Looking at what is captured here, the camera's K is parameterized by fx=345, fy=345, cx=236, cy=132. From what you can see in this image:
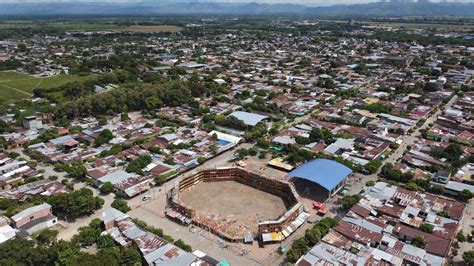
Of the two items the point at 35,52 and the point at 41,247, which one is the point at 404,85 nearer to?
the point at 41,247

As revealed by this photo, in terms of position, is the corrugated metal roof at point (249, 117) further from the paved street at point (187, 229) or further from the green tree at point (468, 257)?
the green tree at point (468, 257)

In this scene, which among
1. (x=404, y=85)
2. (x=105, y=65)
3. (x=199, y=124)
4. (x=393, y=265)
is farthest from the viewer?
(x=105, y=65)

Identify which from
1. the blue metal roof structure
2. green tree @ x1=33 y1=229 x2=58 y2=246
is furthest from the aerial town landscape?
the blue metal roof structure

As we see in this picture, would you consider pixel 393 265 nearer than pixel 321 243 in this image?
Yes

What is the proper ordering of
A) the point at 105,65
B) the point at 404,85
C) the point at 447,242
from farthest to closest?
the point at 105,65 < the point at 404,85 < the point at 447,242

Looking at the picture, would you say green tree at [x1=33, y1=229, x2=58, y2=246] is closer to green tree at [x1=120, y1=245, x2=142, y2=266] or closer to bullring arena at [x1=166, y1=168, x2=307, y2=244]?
green tree at [x1=120, y1=245, x2=142, y2=266]

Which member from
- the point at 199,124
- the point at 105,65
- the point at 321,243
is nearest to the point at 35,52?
the point at 105,65
